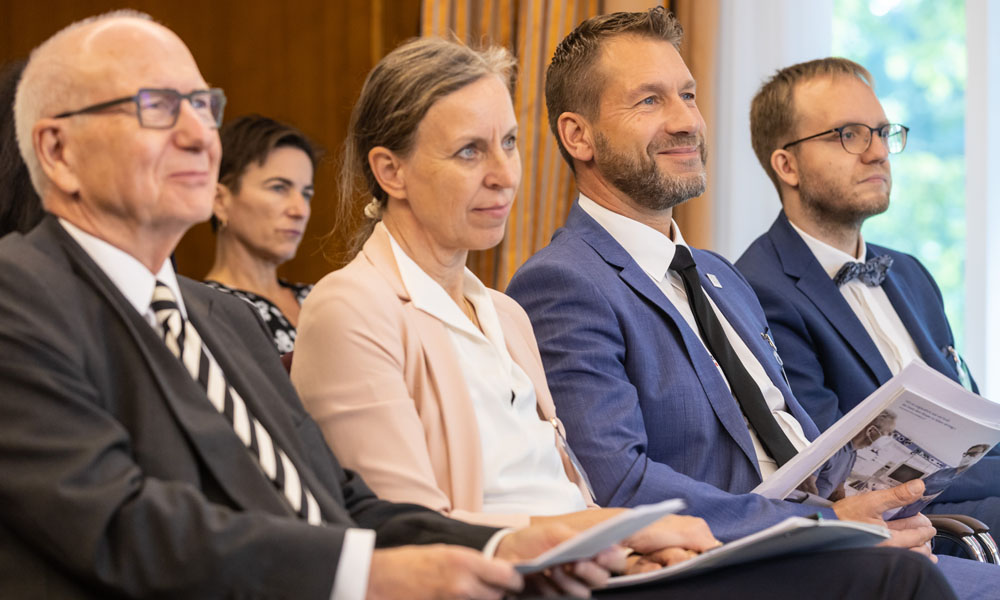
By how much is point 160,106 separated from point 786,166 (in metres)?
2.20

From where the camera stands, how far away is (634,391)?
6.88ft

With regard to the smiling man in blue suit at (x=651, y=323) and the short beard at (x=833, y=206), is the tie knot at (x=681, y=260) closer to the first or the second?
the smiling man in blue suit at (x=651, y=323)

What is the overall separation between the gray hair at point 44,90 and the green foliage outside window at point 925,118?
3.57 m

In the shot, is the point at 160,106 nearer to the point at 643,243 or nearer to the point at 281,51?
the point at 643,243

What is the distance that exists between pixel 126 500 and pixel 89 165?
1.43ft

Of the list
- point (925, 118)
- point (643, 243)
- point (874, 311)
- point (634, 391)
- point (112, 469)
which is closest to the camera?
point (112, 469)

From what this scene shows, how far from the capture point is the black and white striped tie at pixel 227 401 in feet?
4.50

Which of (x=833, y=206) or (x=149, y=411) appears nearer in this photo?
(x=149, y=411)

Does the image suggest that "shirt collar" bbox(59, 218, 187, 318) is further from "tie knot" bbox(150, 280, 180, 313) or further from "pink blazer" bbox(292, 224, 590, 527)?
"pink blazer" bbox(292, 224, 590, 527)

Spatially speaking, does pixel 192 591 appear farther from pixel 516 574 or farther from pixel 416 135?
pixel 416 135

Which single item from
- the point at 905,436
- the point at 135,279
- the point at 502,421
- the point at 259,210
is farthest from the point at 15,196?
the point at 259,210

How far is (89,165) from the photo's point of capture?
137 cm

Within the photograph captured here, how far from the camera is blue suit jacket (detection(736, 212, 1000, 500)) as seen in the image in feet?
9.09

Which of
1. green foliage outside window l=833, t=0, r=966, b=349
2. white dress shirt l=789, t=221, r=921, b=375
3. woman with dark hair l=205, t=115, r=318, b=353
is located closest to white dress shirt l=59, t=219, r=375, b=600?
white dress shirt l=789, t=221, r=921, b=375
